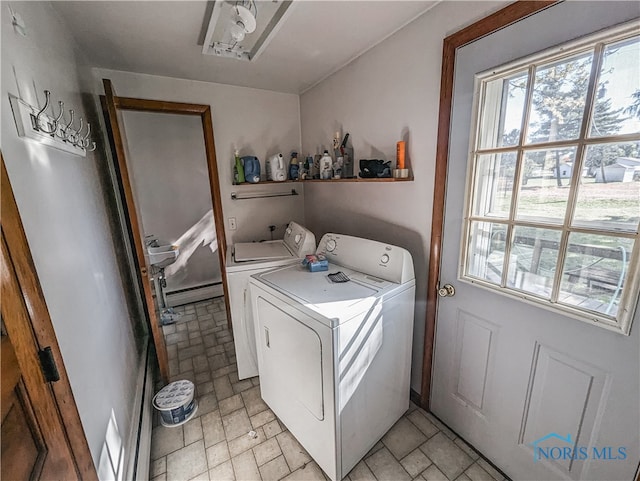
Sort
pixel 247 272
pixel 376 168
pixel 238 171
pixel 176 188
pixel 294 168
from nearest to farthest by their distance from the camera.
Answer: pixel 376 168 → pixel 247 272 → pixel 238 171 → pixel 294 168 → pixel 176 188

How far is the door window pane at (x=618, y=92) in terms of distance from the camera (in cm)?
89

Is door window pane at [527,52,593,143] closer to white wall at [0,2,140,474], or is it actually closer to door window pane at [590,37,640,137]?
door window pane at [590,37,640,137]

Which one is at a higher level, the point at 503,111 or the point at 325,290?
the point at 503,111

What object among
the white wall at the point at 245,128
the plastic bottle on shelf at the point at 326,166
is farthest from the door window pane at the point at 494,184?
the white wall at the point at 245,128

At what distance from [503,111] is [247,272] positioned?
173 cm

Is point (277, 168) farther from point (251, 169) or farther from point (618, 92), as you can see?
point (618, 92)

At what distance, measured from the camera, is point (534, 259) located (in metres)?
1.20

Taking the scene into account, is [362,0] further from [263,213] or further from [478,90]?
[263,213]

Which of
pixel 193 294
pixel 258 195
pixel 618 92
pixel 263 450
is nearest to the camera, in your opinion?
pixel 618 92

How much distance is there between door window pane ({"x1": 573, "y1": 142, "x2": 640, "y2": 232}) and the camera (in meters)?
0.93

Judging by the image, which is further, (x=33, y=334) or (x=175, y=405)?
(x=175, y=405)

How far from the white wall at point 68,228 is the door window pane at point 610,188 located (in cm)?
182

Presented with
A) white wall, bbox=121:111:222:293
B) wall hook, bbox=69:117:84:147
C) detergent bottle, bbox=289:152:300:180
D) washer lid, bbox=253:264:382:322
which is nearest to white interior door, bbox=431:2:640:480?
washer lid, bbox=253:264:382:322
